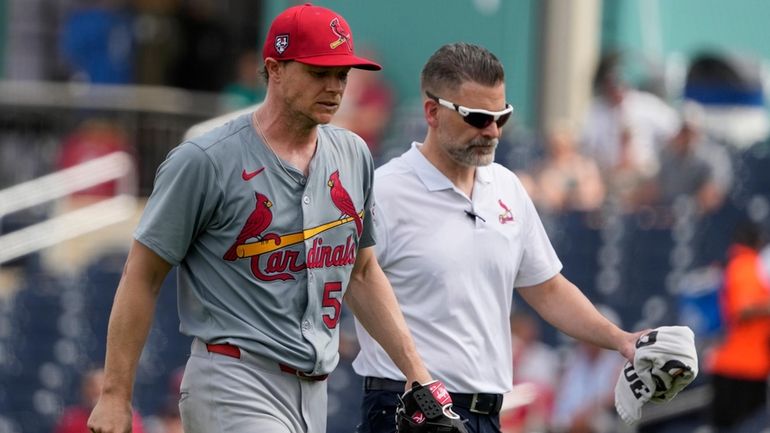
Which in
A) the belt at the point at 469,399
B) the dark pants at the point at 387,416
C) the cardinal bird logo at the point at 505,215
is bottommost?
the dark pants at the point at 387,416

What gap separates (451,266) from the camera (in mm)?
5855

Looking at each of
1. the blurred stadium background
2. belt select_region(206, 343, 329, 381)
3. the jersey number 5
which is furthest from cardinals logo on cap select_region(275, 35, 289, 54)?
the blurred stadium background

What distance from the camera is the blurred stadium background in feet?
39.5

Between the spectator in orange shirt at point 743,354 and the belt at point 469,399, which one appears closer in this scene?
the belt at point 469,399

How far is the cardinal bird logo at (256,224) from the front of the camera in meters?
5.12

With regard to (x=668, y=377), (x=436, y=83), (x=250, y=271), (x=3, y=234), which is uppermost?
(x=436, y=83)

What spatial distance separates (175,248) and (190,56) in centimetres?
1236

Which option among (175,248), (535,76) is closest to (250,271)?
(175,248)

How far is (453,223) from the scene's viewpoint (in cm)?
594

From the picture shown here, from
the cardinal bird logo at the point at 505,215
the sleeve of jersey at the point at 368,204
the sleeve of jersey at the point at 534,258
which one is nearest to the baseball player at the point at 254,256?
the sleeve of jersey at the point at 368,204

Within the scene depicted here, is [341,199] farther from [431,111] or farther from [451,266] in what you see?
[431,111]

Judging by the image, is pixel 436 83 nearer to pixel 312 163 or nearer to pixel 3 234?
pixel 312 163

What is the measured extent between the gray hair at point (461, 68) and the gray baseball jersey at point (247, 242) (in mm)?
857

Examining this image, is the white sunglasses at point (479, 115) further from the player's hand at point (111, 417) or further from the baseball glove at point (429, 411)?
the player's hand at point (111, 417)
